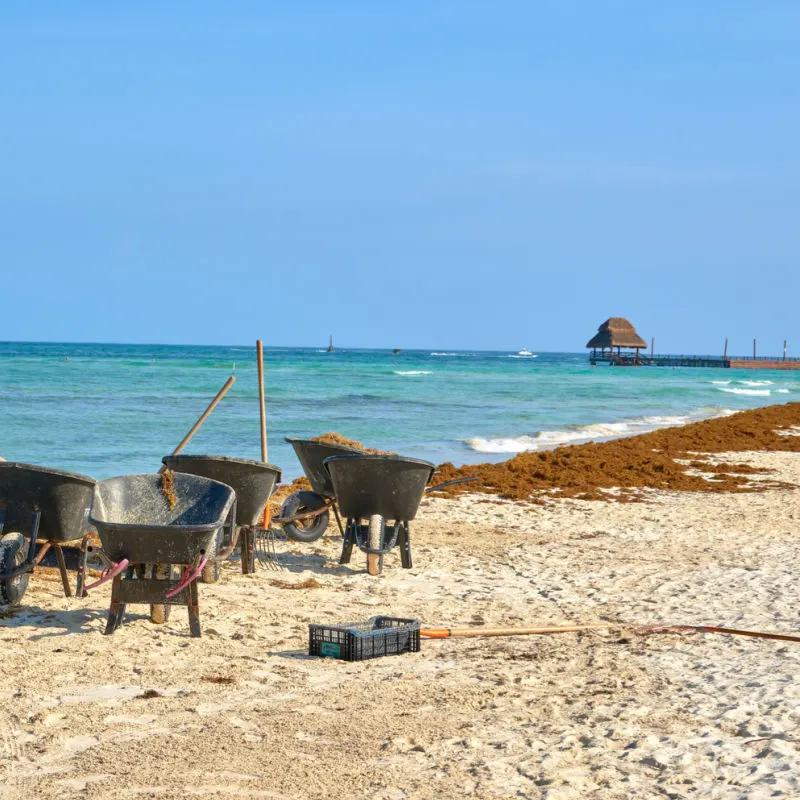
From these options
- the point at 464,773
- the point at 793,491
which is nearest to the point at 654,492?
the point at 793,491

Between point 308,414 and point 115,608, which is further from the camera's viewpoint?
point 308,414

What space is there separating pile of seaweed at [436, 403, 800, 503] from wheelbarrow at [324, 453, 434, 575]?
3.07 metres

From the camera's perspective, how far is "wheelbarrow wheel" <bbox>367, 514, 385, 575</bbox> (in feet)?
24.8

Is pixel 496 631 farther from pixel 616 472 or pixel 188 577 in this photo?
pixel 616 472

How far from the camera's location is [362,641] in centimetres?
532

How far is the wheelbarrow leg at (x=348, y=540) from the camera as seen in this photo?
7.86 metres

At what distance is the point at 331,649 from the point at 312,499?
3.28 metres

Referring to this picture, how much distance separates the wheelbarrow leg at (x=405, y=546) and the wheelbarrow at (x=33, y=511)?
2489 mm

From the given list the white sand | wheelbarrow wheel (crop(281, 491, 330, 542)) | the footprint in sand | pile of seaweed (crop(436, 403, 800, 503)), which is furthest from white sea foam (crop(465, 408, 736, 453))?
the footprint in sand

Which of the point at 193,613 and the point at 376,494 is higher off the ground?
the point at 376,494

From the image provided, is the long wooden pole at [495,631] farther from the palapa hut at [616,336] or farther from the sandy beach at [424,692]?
the palapa hut at [616,336]

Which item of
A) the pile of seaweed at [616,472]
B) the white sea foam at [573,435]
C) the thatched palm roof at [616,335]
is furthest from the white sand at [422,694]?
the thatched palm roof at [616,335]

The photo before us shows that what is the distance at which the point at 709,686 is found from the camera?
4.92 meters

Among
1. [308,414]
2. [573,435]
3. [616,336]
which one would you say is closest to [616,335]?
[616,336]
